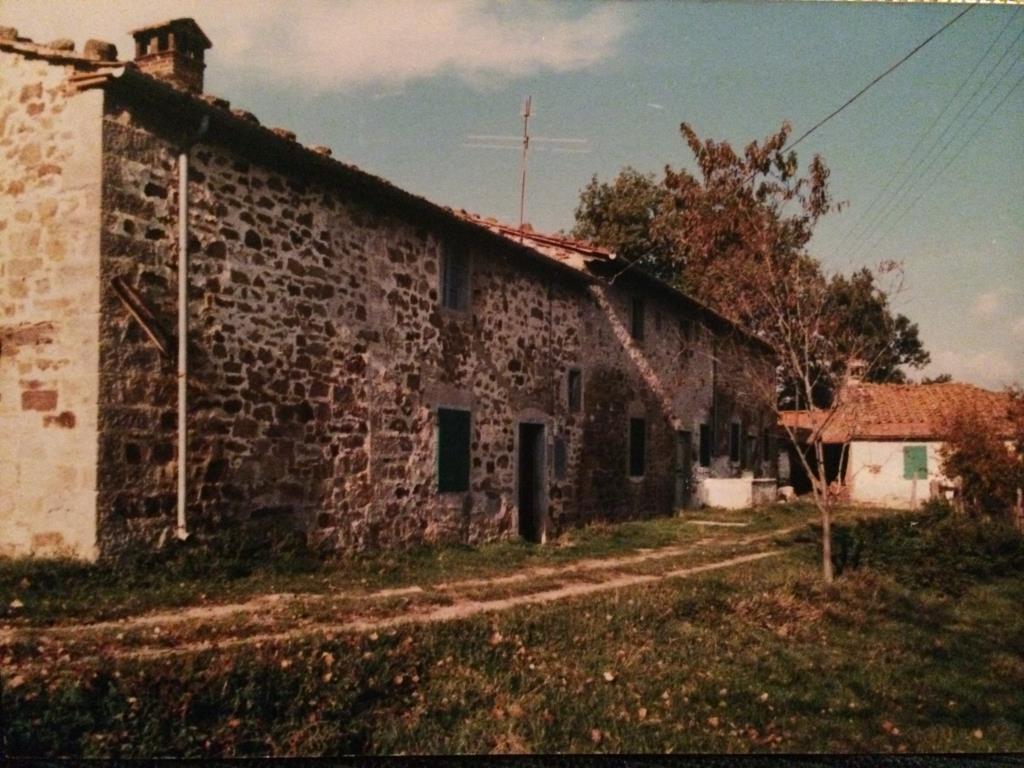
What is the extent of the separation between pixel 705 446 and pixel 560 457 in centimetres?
757

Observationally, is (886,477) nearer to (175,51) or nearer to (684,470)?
(684,470)

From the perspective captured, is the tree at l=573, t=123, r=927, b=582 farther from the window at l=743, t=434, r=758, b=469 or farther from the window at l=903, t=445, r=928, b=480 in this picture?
the window at l=903, t=445, r=928, b=480

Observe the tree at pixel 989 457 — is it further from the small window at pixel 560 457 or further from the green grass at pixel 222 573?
the green grass at pixel 222 573

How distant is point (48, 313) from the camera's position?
657 cm

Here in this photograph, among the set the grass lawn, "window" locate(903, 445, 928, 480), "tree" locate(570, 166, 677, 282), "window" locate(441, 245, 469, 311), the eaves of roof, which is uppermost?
"tree" locate(570, 166, 677, 282)

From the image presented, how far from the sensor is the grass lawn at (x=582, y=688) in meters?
3.91

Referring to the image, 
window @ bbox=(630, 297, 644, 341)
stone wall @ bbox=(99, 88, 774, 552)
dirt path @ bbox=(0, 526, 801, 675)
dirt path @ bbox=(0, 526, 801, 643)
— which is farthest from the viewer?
window @ bbox=(630, 297, 644, 341)

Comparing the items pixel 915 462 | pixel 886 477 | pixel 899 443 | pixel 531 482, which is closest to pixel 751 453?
pixel 886 477

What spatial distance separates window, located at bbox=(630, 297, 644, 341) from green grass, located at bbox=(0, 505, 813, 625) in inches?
248

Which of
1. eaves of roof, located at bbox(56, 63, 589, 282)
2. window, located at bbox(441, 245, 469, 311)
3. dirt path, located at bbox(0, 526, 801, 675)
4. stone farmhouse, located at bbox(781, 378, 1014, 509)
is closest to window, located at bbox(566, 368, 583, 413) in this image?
window, located at bbox(441, 245, 469, 311)

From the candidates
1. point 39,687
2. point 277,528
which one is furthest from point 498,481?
point 39,687

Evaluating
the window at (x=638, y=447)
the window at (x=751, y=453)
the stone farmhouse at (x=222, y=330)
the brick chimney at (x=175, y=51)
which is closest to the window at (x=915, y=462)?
the window at (x=751, y=453)

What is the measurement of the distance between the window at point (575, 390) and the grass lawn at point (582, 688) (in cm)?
633

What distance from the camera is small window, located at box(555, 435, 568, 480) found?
1323 cm
